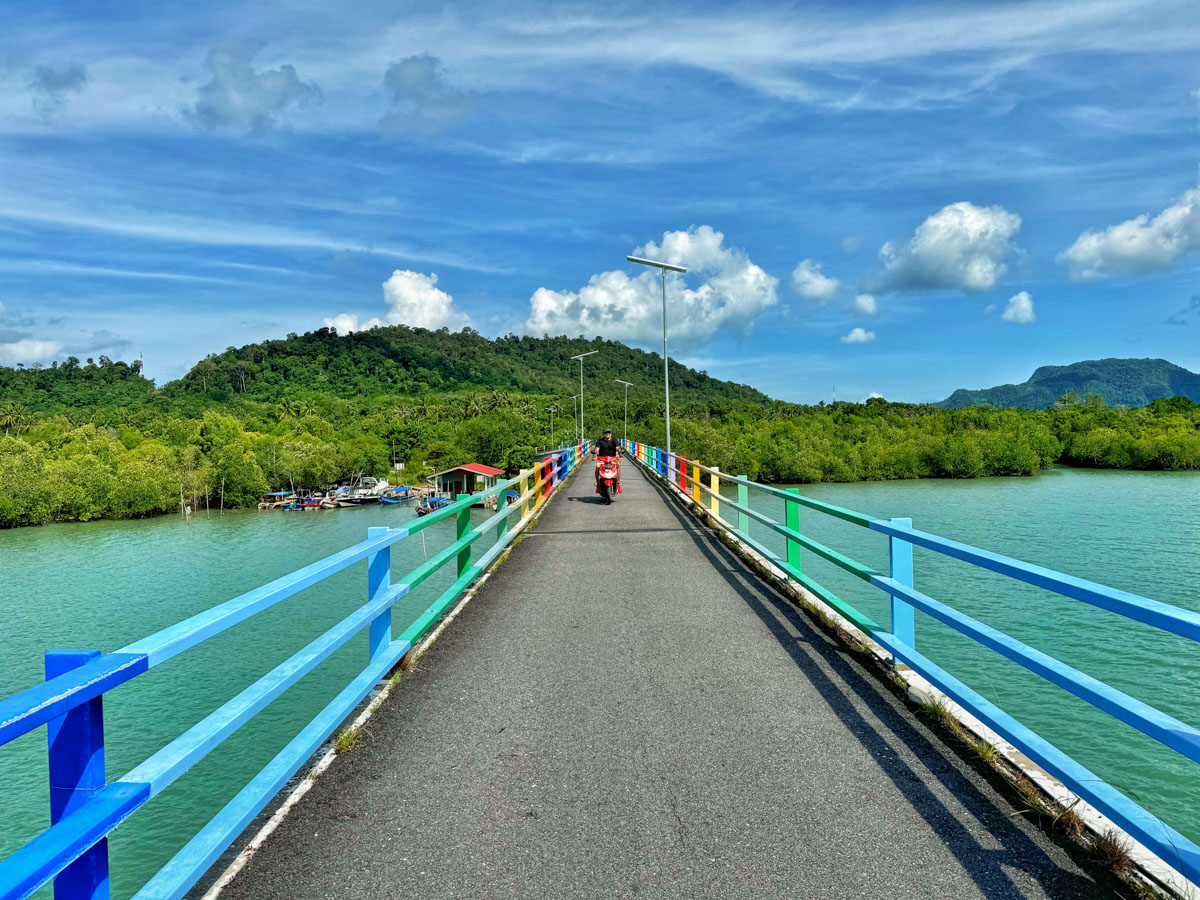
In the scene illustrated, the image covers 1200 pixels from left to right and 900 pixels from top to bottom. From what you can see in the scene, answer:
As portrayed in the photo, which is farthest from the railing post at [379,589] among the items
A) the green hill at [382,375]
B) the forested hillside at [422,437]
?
the green hill at [382,375]

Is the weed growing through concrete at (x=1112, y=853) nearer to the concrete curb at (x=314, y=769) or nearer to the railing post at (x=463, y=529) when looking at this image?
the concrete curb at (x=314, y=769)

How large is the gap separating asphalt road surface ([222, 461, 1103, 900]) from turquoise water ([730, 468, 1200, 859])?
7195 millimetres

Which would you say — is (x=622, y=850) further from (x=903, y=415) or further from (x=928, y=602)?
(x=903, y=415)

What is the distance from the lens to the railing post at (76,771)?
2039 millimetres

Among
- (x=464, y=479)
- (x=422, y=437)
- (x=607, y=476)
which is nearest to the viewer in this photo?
(x=607, y=476)

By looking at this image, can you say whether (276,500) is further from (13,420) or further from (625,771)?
(625,771)

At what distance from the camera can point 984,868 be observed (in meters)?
2.91

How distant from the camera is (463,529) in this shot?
745 centimetres

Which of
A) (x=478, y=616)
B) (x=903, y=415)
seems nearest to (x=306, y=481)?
(x=903, y=415)

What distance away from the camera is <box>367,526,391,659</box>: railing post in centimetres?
484

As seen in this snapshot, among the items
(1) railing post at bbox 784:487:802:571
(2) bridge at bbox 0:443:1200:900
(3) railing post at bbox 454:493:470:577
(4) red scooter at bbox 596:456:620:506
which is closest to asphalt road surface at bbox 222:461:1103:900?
(2) bridge at bbox 0:443:1200:900

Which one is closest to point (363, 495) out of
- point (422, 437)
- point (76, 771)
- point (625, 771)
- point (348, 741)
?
point (422, 437)

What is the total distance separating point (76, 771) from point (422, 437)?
130 metres

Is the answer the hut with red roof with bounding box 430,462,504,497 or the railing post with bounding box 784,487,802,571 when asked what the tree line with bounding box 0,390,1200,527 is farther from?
the railing post with bounding box 784,487,802,571
